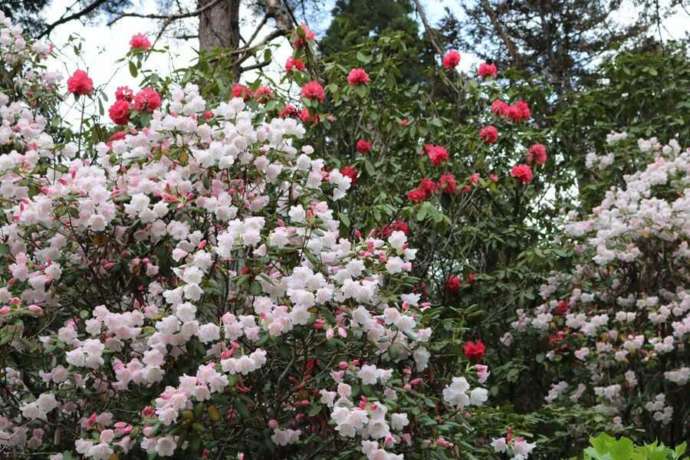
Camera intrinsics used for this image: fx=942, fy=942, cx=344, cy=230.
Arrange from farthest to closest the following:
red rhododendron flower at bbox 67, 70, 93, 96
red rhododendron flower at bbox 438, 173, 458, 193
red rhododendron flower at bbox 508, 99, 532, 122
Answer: red rhododendron flower at bbox 508, 99, 532, 122 → red rhododendron flower at bbox 438, 173, 458, 193 → red rhododendron flower at bbox 67, 70, 93, 96

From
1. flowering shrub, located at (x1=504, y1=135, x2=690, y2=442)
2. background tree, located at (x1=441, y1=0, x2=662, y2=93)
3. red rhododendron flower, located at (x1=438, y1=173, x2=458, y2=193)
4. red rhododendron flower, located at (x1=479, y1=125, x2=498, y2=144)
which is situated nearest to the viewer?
flowering shrub, located at (x1=504, y1=135, x2=690, y2=442)

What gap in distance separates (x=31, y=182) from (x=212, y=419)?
1.13m

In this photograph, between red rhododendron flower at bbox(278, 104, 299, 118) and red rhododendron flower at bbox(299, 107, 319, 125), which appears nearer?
red rhododendron flower at bbox(278, 104, 299, 118)

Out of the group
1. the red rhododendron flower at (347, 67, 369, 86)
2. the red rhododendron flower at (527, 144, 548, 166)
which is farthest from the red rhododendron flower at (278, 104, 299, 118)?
the red rhododendron flower at (527, 144, 548, 166)

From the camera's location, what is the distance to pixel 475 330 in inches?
219

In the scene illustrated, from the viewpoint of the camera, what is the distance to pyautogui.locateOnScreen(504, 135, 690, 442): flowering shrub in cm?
487

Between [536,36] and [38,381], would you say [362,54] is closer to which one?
[38,381]

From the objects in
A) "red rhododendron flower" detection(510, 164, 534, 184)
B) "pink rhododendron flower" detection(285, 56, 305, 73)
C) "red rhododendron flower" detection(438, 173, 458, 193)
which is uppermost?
"pink rhododendron flower" detection(285, 56, 305, 73)

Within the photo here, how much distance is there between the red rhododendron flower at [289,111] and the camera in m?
4.55

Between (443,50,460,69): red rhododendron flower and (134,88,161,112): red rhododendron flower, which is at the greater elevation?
(443,50,460,69): red rhododendron flower

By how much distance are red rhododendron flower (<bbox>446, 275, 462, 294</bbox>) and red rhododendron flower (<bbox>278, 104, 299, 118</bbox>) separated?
1.32 meters

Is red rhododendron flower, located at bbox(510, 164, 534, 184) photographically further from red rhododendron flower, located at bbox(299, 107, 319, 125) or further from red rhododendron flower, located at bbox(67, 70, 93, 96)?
red rhododendron flower, located at bbox(67, 70, 93, 96)

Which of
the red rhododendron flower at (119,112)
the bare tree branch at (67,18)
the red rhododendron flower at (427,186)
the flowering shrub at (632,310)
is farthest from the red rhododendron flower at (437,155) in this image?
the bare tree branch at (67,18)

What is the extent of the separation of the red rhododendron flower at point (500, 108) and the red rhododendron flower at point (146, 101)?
7.72ft
